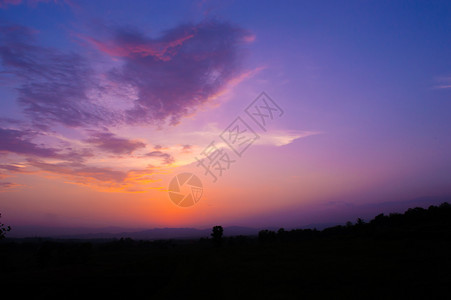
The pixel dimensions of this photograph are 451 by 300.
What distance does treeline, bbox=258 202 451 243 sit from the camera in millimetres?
65056

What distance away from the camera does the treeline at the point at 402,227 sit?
65.1 metres

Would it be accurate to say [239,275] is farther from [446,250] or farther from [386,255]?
[446,250]

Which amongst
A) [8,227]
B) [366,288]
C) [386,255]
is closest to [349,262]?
[386,255]

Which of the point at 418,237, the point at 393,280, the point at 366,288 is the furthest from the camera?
the point at 418,237

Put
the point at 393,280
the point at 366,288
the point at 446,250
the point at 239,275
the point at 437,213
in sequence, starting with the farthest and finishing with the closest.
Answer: the point at 437,213
the point at 446,250
the point at 239,275
the point at 393,280
the point at 366,288

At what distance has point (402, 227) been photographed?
86.1 m

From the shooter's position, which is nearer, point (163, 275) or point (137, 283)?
point (137, 283)

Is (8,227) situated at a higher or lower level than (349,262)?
higher

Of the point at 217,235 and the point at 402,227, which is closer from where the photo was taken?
the point at 402,227

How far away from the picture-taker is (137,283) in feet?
102

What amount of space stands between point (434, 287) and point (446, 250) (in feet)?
85.6

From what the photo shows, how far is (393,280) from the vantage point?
26156mm

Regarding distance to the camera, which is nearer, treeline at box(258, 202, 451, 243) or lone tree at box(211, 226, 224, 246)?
treeline at box(258, 202, 451, 243)

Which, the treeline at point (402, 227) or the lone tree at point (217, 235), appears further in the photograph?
the lone tree at point (217, 235)
